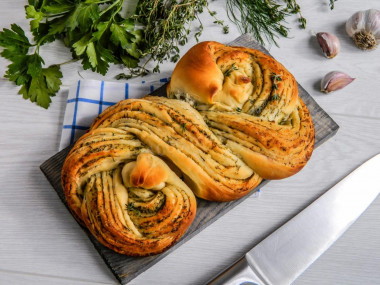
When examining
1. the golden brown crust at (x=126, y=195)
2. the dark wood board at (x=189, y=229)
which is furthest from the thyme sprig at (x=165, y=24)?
the golden brown crust at (x=126, y=195)

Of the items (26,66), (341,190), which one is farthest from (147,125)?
(341,190)

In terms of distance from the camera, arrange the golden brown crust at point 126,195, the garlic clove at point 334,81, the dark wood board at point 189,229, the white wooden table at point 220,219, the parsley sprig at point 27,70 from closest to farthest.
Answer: the golden brown crust at point 126,195
the dark wood board at point 189,229
the white wooden table at point 220,219
the parsley sprig at point 27,70
the garlic clove at point 334,81

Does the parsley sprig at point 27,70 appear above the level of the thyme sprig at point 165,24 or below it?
below

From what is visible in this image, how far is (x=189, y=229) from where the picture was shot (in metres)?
1.87

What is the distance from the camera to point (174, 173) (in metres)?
1.74

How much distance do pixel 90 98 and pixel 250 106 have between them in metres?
0.74

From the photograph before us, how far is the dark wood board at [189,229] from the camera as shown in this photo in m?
1.81

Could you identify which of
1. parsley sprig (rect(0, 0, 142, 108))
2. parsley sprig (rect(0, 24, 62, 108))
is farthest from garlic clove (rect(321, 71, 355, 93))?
parsley sprig (rect(0, 24, 62, 108))

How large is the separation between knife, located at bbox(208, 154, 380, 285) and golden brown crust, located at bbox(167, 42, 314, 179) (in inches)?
10.5

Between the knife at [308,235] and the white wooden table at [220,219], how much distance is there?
4.0 inches

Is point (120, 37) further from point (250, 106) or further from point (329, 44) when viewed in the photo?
point (329, 44)

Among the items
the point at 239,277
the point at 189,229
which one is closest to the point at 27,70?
the point at 189,229

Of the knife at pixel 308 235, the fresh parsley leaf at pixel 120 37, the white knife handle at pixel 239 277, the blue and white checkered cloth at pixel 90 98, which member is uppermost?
the fresh parsley leaf at pixel 120 37

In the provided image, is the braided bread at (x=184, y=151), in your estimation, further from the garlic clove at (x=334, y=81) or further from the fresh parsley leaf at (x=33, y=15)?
the fresh parsley leaf at (x=33, y=15)
